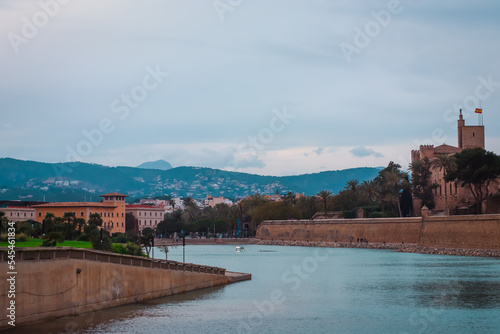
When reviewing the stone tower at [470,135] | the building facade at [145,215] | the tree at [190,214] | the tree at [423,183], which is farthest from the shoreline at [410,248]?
the building facade at [145,215]

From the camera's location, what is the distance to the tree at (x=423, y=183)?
272 feet

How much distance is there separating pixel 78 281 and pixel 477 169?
52.9 m

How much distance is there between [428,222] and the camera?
68938 millimetres

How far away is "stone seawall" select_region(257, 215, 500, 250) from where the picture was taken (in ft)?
200

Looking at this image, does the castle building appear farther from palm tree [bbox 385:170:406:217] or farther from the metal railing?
the metal railing

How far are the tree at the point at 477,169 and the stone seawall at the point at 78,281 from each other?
44554 mm

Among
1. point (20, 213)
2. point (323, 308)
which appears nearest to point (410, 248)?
point (323, 308)

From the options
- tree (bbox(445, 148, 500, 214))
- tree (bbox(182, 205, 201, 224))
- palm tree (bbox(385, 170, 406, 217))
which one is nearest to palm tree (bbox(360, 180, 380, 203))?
palm tree (bbox(385, 170, 406, 217))

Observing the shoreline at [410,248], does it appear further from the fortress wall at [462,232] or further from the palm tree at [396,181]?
the palm tree at [396,181]

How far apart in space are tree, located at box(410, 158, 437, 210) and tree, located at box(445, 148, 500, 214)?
12093 millimetres

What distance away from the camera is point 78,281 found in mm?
22859

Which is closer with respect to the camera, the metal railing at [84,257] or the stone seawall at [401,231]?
the metal railing at [84,257]

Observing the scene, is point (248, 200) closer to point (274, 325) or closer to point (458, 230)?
point (458, 230)

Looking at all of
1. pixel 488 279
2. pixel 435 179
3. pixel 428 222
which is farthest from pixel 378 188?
pixel 488 279
